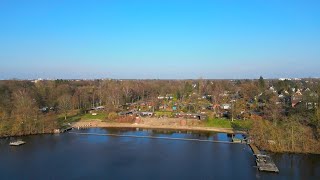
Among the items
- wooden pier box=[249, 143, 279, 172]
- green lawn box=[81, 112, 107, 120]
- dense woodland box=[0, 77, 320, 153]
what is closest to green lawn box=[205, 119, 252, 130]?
dense woodland box=[0, 77, 320, 153]

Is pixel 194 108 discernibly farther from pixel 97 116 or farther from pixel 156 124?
pixel 97 116

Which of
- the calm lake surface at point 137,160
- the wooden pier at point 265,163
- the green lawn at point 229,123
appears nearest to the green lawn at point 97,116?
the calm lake surface at point 137,160

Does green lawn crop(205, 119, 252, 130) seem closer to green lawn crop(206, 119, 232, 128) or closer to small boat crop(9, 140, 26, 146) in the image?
green lawn crop(206, 119, 232, 128)

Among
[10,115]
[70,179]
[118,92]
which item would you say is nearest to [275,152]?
[70,179]

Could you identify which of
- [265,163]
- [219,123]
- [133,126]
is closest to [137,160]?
[265,163]

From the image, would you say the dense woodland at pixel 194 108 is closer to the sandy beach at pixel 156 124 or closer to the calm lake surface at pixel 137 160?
the calm lake surface at pixel 137 160

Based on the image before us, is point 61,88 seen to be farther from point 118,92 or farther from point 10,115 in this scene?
point 10,115
